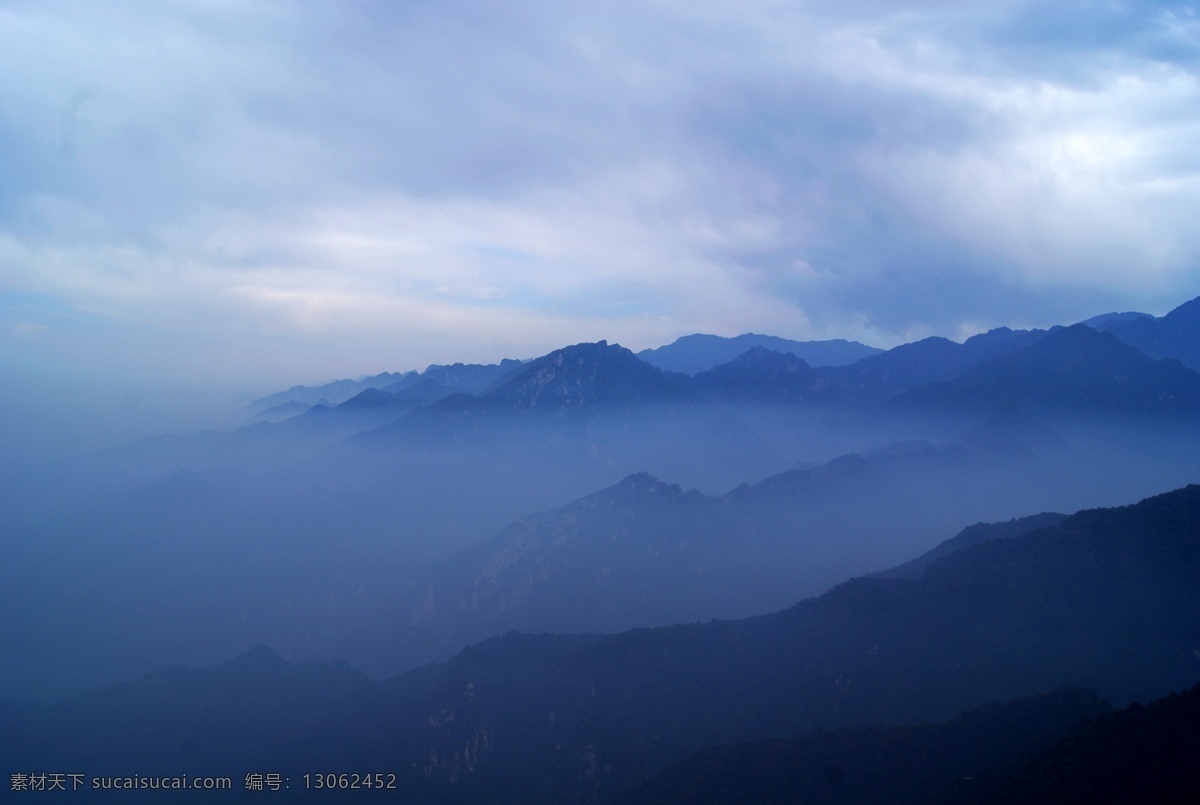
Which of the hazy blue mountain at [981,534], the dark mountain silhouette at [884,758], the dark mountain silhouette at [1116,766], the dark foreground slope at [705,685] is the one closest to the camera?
the dark mountain silhouette at [1116,766]

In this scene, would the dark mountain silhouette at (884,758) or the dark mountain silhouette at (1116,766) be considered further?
the dark mountain silhouette at (884,758)

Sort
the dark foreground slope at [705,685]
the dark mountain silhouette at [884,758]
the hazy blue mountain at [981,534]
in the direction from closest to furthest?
1. the dark mountain silhouette at [884,758]
2. the dark foreground slope at [705,685]
3. the hazy blue mountain at [981,534]

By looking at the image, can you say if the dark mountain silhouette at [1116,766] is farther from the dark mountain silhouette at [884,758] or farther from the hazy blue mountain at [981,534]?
the hazy blue mountain at [981,534]

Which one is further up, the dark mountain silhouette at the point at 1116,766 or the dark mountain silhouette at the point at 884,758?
the dark mountain silhouette at the point at 1116,766

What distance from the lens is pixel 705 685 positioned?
11575 centimetres

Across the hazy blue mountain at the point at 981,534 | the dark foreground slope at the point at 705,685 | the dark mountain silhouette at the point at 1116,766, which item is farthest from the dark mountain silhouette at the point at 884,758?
the hazy blue mountain at the point at 981,534

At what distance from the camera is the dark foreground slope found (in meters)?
88.8

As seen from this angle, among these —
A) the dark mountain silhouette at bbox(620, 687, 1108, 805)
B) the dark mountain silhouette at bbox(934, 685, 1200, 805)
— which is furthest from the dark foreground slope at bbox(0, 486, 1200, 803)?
the dark mountain silhouette at bbox(934, 685, 1200, 805)

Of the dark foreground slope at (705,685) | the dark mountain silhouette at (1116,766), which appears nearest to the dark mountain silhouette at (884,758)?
the dark mountain silhouette at (1116,766)

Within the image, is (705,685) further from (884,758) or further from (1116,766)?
(1116,766)

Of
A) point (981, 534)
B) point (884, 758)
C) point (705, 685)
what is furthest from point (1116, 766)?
point (981, 534)

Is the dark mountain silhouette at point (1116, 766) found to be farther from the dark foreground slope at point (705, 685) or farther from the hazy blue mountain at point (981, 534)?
the hazy blue mountain at point (981, 534)

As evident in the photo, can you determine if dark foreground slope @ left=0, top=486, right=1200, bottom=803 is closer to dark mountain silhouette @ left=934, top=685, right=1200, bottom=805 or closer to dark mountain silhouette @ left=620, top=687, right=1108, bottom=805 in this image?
dark mountain silhouette @ left=620, top=687, right=1108, bottom=805

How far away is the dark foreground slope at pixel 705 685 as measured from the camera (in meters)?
88.8
